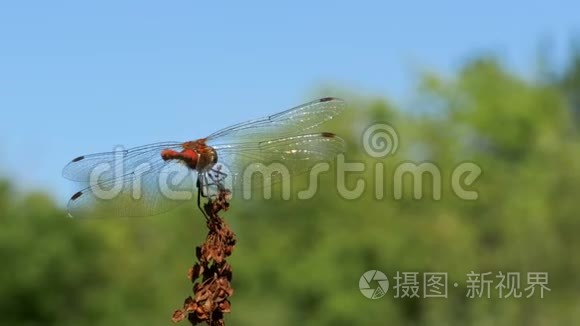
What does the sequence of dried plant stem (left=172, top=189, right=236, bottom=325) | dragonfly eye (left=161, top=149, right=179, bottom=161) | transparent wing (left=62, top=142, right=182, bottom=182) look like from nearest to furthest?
dried plant stem (left=172, top=189, right=236, bottom=325)
dragonfly eye (left=161, top=149, right=179, bottom=161)
transparent wing (left=62, top=142, right=182, bottom=182)

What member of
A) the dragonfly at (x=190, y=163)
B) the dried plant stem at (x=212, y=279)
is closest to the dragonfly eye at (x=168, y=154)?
the dragonfly at (x=190, y=163)

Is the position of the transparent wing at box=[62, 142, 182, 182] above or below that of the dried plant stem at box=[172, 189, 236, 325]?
Answer: above

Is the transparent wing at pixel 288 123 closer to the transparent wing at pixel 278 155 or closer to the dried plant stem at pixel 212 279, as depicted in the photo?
the transparent wing at pixel 278 155

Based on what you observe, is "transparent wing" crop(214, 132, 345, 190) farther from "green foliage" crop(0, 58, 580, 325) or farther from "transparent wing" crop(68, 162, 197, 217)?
"green foliage" crop(0, 58, 580, 325)

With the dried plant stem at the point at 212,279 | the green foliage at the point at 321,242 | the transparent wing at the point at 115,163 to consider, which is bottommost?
the green foliage at the point at 321,242

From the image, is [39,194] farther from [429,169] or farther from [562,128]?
[562,128]

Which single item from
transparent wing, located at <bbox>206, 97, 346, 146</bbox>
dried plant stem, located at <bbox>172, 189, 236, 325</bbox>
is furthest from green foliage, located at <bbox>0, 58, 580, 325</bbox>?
dried plant stem, located at <bbox>172, 189, 236, 325</bbox>

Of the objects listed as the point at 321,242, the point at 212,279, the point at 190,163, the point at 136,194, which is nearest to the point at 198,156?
the point at 190,163

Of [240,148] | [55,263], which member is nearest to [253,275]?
[55,263]
